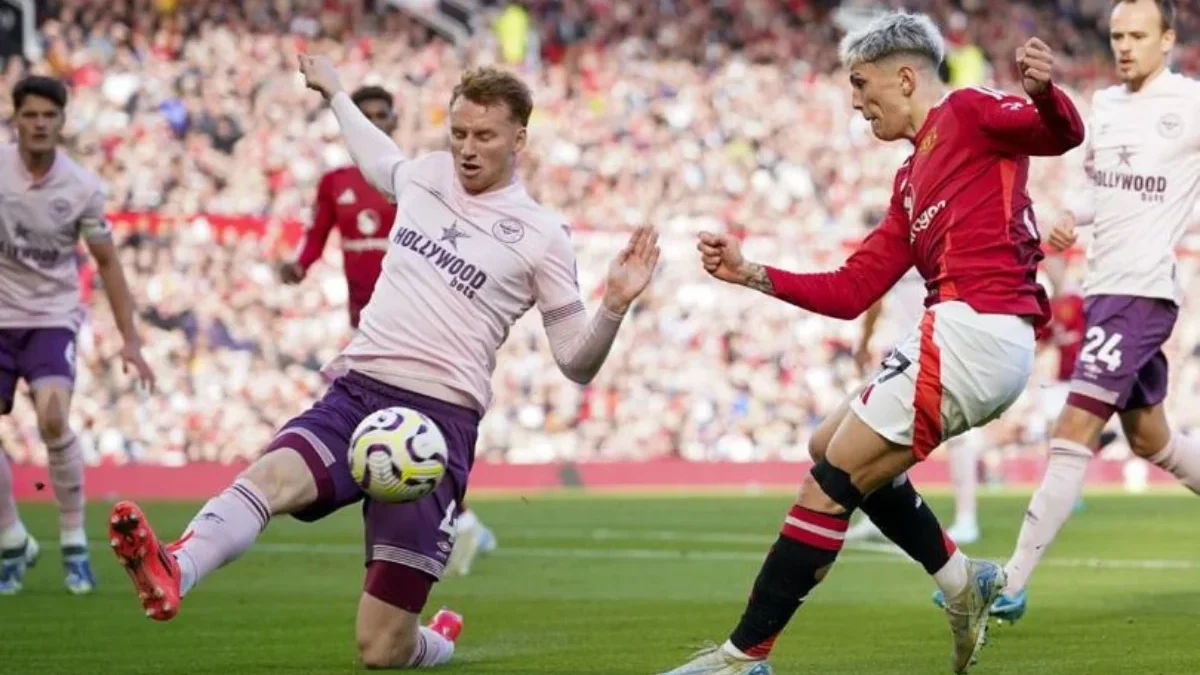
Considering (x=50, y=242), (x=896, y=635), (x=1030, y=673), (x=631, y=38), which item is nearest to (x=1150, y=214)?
(x=896, y=635)

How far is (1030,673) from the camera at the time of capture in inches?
310

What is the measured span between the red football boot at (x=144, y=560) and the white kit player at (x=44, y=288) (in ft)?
16.1

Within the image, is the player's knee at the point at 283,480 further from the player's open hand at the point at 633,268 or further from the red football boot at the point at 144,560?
the player's open hand at the point at 633,268

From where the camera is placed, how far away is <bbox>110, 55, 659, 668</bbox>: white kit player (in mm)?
7969

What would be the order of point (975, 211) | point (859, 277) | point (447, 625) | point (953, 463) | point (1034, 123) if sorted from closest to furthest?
point (1034, 123)
point (975, 211)
point (859, 277)
point (447, 625)
point (953, 463)

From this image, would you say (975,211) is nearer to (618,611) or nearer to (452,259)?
(452,259)

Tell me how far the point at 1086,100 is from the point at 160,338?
17.3 meters

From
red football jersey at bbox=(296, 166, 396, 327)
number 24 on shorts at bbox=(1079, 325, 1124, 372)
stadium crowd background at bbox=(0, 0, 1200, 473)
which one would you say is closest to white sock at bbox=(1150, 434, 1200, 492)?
number 24 on shorts at bbox=(1079, 325, 1124, 372)

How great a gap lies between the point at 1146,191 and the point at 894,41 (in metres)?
3.34

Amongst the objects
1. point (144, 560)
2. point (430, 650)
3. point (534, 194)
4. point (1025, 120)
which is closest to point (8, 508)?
point (430, 650)

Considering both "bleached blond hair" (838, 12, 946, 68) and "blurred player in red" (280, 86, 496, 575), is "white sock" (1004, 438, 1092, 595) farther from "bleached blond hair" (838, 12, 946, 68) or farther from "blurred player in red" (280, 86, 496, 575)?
"blurred player in red" (280, 86, 496, 575)

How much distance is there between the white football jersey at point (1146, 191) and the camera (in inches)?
402

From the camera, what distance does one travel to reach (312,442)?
7855 mm

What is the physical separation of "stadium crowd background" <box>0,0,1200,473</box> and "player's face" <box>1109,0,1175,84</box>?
1539cm
